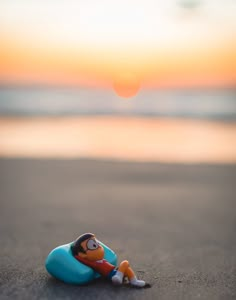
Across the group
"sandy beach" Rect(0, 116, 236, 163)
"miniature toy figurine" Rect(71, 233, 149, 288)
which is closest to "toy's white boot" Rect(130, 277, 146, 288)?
"miniature toy figurine" Rect(71, 233, 149, 288)

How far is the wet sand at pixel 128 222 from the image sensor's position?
321 centimetres

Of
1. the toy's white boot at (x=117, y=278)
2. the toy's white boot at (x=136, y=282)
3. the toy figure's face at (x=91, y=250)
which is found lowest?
the toy's white boot at (x=136, y=282)

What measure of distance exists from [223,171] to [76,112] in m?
13.4

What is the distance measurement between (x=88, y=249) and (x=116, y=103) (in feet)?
70.2

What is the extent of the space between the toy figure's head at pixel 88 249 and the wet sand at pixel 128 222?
21 centimetres

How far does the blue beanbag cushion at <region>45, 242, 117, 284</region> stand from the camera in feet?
10.2

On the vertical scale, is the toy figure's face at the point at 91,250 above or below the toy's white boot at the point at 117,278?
above

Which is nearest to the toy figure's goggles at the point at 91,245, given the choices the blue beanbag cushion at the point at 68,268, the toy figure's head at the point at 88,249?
the toy figure's head at the point at 88,249

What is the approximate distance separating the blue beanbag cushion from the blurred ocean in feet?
51.8

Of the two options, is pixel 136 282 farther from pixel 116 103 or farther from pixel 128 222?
pixel 116 103

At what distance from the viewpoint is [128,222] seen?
4.84m

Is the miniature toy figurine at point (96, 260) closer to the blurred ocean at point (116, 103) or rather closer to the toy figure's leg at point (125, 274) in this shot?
the toy figure's leg at point (125, 274)

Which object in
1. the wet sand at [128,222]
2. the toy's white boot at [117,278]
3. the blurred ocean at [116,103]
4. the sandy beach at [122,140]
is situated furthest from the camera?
the blurred ocean at [116,103]

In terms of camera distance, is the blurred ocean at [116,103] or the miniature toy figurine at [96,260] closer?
the miniature toy figurine at [96,260]
